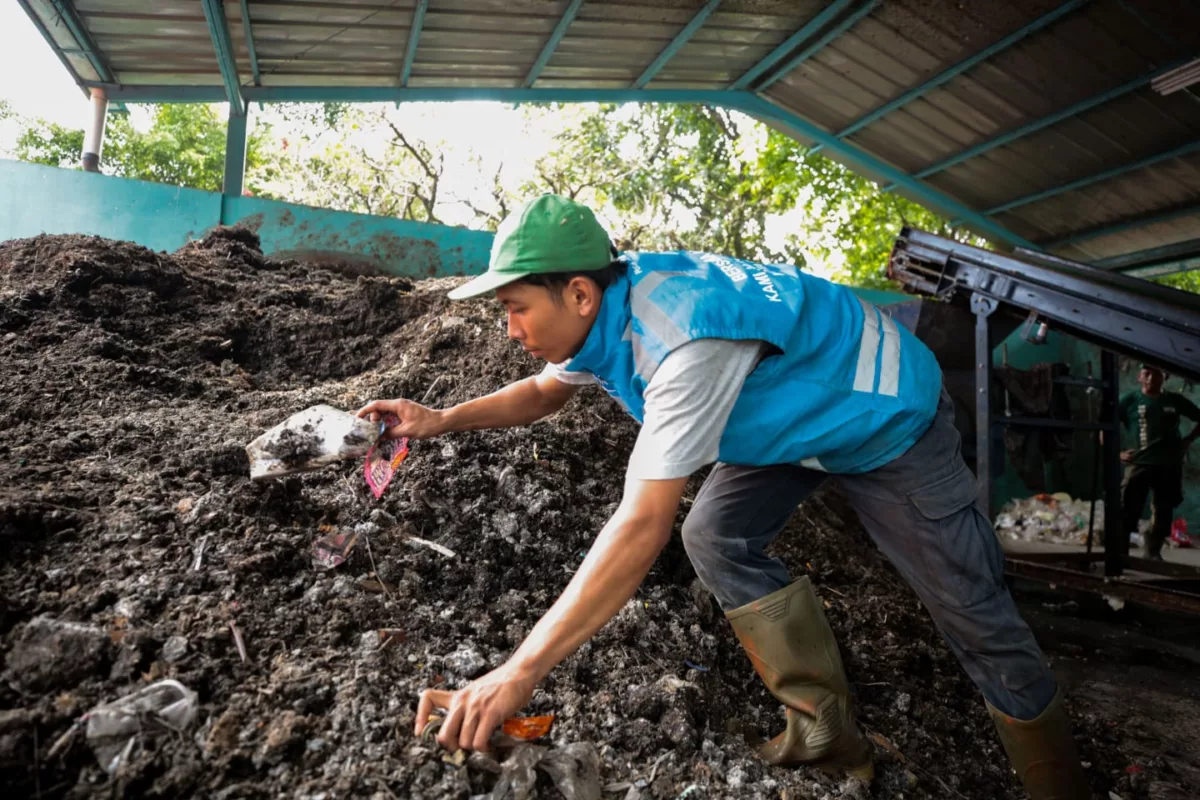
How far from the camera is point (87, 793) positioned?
4.33ft

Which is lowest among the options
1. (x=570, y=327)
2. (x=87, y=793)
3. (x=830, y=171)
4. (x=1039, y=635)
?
(x=1039, y=635)

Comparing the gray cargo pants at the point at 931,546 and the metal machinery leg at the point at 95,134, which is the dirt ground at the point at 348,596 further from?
the metal machinery leg at the point at 95,134

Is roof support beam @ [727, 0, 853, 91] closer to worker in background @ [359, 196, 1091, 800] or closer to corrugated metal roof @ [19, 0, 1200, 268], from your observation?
corrugated metal roof @ [19, 0, 1200, 268]

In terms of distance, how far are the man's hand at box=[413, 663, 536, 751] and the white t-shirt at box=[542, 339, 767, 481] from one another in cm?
41

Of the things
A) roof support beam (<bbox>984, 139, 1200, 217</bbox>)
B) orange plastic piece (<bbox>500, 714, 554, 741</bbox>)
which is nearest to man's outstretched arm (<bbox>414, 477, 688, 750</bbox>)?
orange plastic piece (<bbox>500, 714, 554, 741</bbox>)

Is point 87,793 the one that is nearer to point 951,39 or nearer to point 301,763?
point 301,763

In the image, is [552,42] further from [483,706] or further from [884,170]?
[483,706]

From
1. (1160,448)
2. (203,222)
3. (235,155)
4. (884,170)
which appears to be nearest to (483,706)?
(203,222)

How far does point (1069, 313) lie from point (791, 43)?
4.32m

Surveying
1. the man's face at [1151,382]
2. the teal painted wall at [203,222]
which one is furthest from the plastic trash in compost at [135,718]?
the man's face at [1151,382]

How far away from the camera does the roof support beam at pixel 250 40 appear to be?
4.97 m

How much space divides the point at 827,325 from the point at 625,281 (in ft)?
1.57

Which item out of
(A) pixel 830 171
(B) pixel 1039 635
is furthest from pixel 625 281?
(A) pixel 830 171

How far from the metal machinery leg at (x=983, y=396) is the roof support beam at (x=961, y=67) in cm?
293
